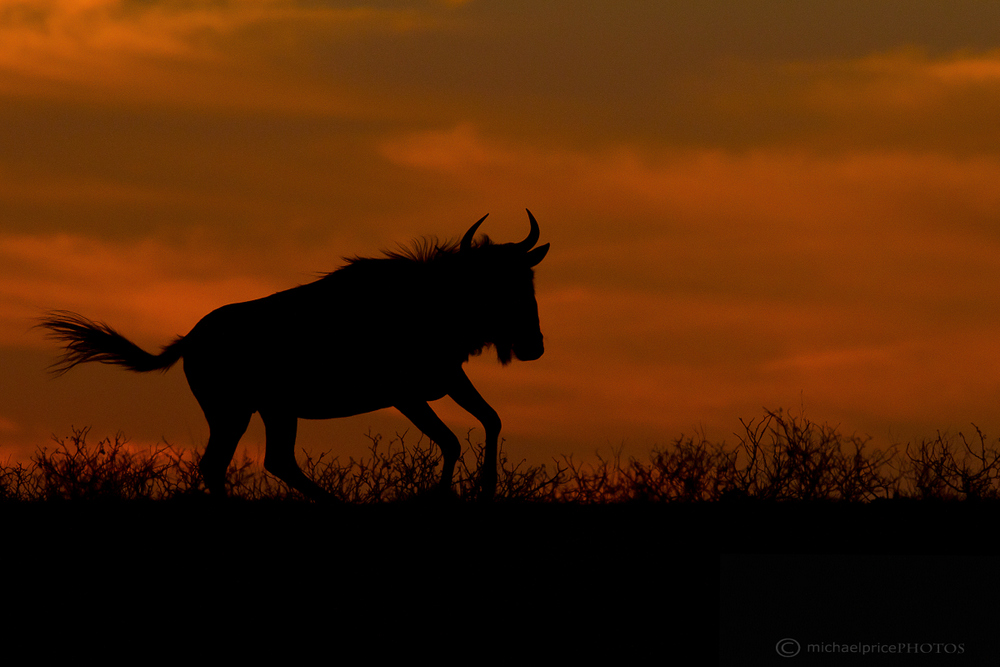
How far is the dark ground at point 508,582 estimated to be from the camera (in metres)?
7.37

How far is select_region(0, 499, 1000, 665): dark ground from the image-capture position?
24.2 feet

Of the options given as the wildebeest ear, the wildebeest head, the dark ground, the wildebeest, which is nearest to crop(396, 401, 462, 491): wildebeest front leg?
the wildebeest

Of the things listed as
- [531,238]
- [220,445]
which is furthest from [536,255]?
[220,445]

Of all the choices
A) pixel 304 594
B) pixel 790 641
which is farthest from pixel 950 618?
pixel 304 594

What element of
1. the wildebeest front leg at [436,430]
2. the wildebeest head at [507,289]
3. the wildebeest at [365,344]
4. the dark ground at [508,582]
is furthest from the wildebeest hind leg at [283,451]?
the wildebeest head at [507,289]

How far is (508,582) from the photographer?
8.17 metres

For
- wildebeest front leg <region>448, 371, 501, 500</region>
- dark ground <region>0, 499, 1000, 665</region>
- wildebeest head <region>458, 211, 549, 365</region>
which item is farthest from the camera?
wildebeest head <region>458, 211, 549, 365</region>

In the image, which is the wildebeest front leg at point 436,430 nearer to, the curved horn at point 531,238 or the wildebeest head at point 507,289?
the wildebeest head at point 507,289

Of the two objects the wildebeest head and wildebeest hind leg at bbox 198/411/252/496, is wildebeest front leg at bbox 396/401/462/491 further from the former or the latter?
wildebeest hind leg at bbox 198/411/252/496

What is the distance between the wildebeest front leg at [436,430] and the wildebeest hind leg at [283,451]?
1.00 metres

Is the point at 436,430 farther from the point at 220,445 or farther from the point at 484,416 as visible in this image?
the point at 220,445

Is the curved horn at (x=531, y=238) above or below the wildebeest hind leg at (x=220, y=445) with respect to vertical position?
above

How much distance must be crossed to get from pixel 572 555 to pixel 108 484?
4.69 meters

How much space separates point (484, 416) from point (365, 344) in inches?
52.9
